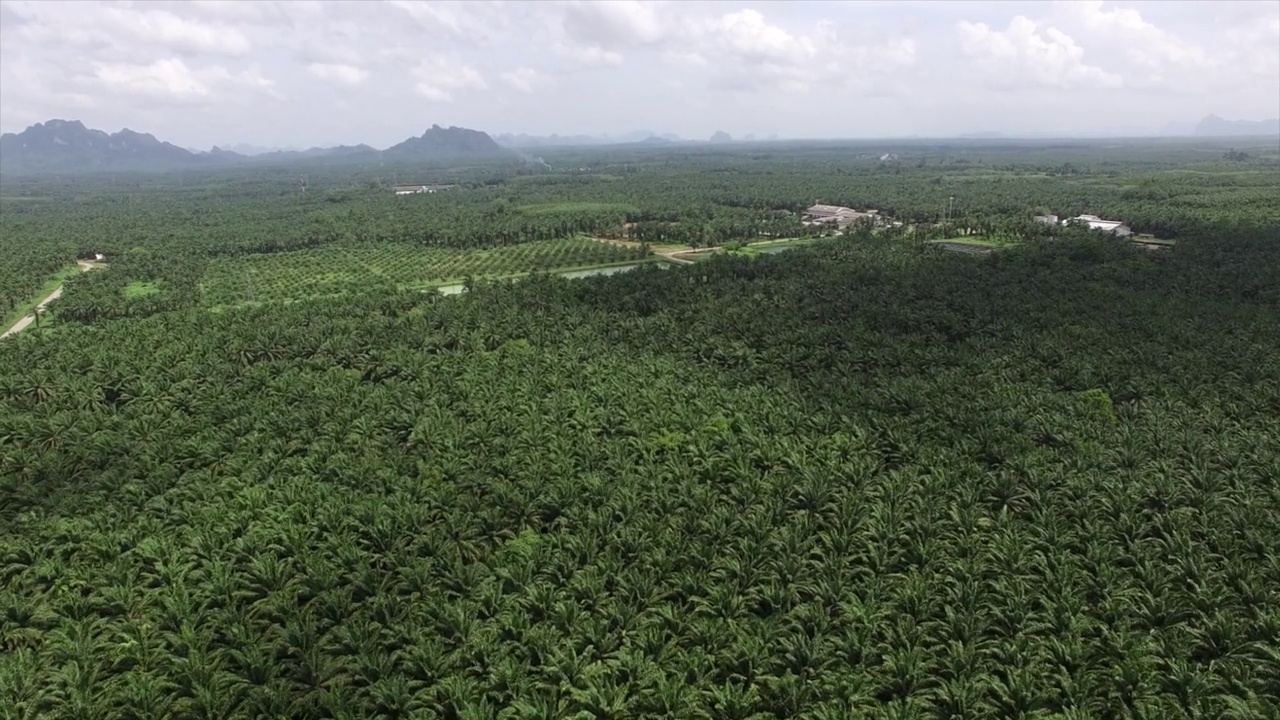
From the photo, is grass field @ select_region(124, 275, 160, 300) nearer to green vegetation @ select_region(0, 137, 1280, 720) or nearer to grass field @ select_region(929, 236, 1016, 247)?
green vegetation @ select_region(0, 137, 1280, 720)

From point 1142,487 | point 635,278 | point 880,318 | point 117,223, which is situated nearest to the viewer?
point 1142,487

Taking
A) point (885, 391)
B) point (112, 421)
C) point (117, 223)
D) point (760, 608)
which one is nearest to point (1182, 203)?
point (885, 391)

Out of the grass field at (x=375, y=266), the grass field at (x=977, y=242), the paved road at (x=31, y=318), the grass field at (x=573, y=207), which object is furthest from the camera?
the grass field at (x=573, y=207)

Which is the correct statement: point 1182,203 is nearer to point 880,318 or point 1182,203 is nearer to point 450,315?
point 880,318

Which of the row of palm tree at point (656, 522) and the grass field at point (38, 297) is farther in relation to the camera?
the grass field at point (38, 297)

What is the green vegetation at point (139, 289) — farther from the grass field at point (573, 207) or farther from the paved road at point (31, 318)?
the grass field at point (573, 207)

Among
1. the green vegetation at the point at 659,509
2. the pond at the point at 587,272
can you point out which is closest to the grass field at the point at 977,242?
the green vegetation at the point at 659,509
